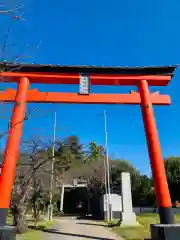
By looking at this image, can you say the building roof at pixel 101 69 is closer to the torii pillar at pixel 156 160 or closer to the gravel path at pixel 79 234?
→ the torii pillar at pixel 156 160

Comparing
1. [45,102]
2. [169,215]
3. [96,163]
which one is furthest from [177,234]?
[96,163]

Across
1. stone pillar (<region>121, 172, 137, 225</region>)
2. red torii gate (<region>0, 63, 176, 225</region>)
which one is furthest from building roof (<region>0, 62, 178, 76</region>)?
stone pillar (<region>121, 172, 137, 225</region>)

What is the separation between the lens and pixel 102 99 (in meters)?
10.4

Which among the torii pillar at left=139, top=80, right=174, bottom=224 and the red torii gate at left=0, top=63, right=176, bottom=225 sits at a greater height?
the red torii gate at left=0, top=63, right=176, bottom=225

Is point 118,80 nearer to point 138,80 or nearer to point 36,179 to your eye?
point 138,80

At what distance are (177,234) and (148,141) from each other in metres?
3.56

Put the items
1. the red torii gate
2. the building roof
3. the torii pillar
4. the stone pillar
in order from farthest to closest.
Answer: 1. the stone pillar
2. the building roof
3. the red torii gate
4. the torii pillar

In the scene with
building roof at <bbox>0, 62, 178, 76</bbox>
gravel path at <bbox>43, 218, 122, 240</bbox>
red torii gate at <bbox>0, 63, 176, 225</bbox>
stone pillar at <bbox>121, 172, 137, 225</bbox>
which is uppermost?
building roof at <bbox>0, 62, 178, 76</bbox>

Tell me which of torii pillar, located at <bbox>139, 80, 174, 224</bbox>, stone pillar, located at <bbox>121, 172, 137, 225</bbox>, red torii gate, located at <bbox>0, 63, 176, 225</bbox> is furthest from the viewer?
stone pillar, located at <bbox>121, 172, 137, 225</bbox>

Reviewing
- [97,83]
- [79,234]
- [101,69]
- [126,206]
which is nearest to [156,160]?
[97,83]

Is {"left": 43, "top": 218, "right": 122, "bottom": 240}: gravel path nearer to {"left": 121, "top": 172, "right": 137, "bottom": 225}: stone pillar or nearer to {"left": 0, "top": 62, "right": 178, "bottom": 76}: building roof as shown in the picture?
{"left": 121, "top": 172, "right": 137, "bottom": 225}: stone pillar

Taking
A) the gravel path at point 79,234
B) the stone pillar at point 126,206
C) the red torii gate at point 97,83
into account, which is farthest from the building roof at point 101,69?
the stone pillar at point 126,206

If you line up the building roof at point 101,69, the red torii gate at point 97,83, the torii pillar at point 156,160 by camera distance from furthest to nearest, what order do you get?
1. the building roof at point 101,69
2. the red torii gate at point 97,83
3. the torii pillar at point 156,160

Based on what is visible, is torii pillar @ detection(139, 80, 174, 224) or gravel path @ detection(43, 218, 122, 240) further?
gravel path @ detection(43, 218, 122, 240)
